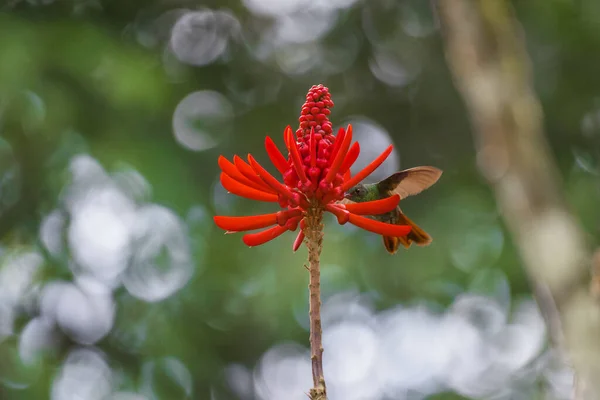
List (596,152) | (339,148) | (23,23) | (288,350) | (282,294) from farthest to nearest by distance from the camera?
(288,350) < (596,152) < (282,294) < (23,23) < (339,148)

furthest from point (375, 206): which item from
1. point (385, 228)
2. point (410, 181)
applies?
point (410, 181)

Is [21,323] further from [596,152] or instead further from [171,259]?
[596,152]

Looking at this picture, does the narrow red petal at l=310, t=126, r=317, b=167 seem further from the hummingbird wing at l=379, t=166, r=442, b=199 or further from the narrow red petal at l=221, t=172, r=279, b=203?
the hummingbird wing at l=379, t=166, r=442, b=199

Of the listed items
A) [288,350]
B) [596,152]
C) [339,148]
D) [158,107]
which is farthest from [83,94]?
[339,148]

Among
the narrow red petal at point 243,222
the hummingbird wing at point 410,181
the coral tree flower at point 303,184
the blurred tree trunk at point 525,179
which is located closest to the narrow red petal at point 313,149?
the coral tree flower at point 303,184

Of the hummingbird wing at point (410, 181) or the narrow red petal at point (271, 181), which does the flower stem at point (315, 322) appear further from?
the hummingbird wing at point (410, 181)

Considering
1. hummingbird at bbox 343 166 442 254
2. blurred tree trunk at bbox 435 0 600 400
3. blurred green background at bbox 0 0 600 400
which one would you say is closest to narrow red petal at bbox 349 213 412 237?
hummingbird at bbox 343 166 442 254
